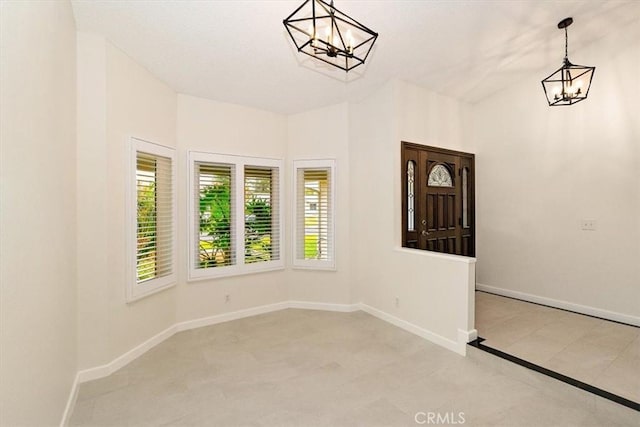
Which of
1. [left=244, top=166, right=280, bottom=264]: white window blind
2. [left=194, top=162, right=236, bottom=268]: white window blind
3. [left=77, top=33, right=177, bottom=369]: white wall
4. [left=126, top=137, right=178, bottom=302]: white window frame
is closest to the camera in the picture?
[left=77, top=33, right=177, bottom=369]: white wall

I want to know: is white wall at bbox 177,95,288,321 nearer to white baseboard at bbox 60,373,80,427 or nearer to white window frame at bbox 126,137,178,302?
white window frame at bbox 126,137,178,302

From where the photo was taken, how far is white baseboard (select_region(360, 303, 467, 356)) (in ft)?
10.4

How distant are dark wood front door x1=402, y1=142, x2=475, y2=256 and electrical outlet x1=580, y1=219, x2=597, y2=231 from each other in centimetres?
142

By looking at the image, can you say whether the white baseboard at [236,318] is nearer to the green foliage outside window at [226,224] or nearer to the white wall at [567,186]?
the green foliage outside window at [226,224]

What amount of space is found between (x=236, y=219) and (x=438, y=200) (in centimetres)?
294

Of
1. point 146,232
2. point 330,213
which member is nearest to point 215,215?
point 146,232

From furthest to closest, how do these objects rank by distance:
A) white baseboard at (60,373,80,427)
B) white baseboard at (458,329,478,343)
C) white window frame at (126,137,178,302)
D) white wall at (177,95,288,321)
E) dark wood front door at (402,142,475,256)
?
Result: dark wood front door at (402,142,475,256)
white wall at (177,95,288,321)
white baseboard at (458,329,478,343)
white window frame at (126,137,178,302)
white baseboard at (60,373,80,427)

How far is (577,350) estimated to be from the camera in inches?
116

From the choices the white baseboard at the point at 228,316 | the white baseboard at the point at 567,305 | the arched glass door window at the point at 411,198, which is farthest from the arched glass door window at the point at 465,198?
the white baseboard at the point at 228,316

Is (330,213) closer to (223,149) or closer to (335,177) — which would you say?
(335,177)

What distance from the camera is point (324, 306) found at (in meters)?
4.48

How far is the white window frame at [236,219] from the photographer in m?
3.82

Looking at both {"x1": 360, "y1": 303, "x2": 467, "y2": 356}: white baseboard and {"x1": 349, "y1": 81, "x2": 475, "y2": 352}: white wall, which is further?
{"x1": 349, "y1": 81, "x2": 475, "y2": 352}: white wall

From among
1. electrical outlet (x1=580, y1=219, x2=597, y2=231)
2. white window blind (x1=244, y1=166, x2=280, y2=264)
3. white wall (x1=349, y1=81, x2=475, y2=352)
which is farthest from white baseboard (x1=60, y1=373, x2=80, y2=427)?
electrical outlet (x1=580, y1=219, x2=597, y2=231)
